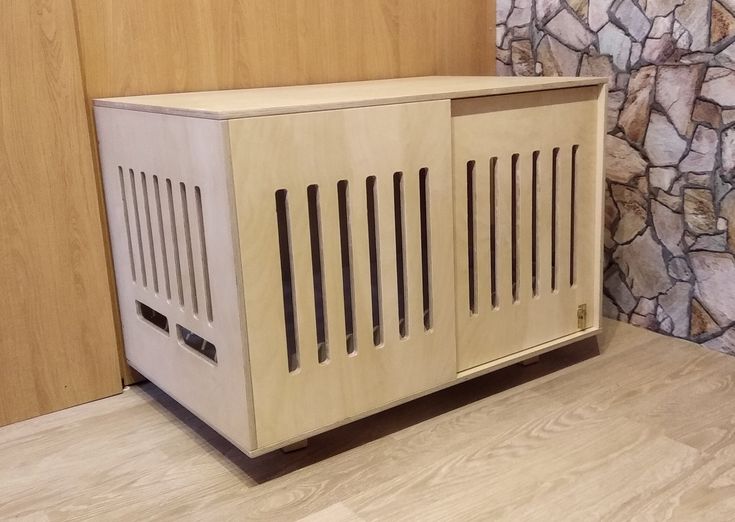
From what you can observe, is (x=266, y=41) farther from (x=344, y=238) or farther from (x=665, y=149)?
(x=665, y=149)

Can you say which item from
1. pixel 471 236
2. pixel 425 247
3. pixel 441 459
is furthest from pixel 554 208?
pixel 441 459

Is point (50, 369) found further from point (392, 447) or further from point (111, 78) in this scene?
point (392, 447)

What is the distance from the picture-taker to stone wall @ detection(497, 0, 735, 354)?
1620mm

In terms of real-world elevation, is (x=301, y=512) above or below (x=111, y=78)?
below

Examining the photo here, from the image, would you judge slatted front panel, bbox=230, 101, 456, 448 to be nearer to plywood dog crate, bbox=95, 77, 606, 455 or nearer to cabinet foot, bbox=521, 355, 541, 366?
plywood dog crate, bbox=95, 77, 606, 455

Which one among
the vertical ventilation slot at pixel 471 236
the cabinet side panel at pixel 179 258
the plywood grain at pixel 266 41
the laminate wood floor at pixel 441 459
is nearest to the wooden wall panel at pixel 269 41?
the plywood grain at pixel 266 41

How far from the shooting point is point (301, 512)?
121 centimetres

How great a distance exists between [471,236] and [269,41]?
0.61 metres

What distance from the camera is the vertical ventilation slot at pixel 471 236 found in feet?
4.80

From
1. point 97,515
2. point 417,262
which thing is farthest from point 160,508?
point 417,262

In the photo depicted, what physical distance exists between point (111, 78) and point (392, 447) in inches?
34.2

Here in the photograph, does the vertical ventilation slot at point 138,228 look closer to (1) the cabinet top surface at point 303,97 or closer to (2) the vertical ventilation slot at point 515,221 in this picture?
(1) the cabinet top surface at point 303,97

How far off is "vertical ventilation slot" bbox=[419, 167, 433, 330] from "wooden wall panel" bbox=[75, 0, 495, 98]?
0.51 m

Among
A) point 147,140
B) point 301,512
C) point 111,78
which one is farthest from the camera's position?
point 111,78
